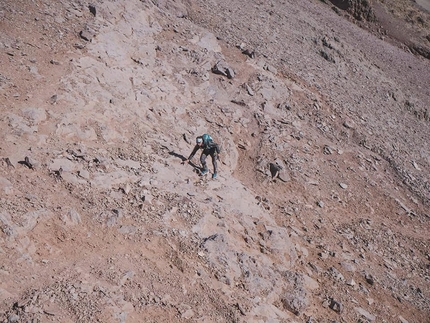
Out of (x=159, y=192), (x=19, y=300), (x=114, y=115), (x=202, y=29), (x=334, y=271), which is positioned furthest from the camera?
(x=202, y=29)

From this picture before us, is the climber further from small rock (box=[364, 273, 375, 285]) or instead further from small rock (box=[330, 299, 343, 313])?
small rock (box=[364, 273, 375, 285])

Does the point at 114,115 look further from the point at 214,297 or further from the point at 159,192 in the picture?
the point at 214,297

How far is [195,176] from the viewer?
457 inches

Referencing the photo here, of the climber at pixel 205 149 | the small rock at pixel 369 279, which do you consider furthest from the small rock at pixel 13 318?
the small rock at pixel 369 279

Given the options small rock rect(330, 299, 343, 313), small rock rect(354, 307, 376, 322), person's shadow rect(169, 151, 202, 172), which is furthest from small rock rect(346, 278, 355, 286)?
person's shadow rect(169, 151, 202, 172)

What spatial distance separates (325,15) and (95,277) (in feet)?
86.8

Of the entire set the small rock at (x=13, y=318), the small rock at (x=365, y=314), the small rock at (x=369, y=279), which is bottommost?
the small rock at (x=13, y=318)

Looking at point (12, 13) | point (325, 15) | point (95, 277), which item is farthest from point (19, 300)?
point (325, 15)

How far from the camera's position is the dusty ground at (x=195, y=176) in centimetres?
794

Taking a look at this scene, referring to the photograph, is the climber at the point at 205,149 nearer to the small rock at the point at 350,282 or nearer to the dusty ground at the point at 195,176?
the dusty ground at the point at 195,176

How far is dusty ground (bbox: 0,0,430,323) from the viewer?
794 centimetres

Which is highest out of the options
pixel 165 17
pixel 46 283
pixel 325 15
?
pixel 325 15

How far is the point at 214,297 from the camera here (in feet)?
26.9

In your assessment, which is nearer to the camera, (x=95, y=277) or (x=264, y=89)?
(x=95, y=277)
